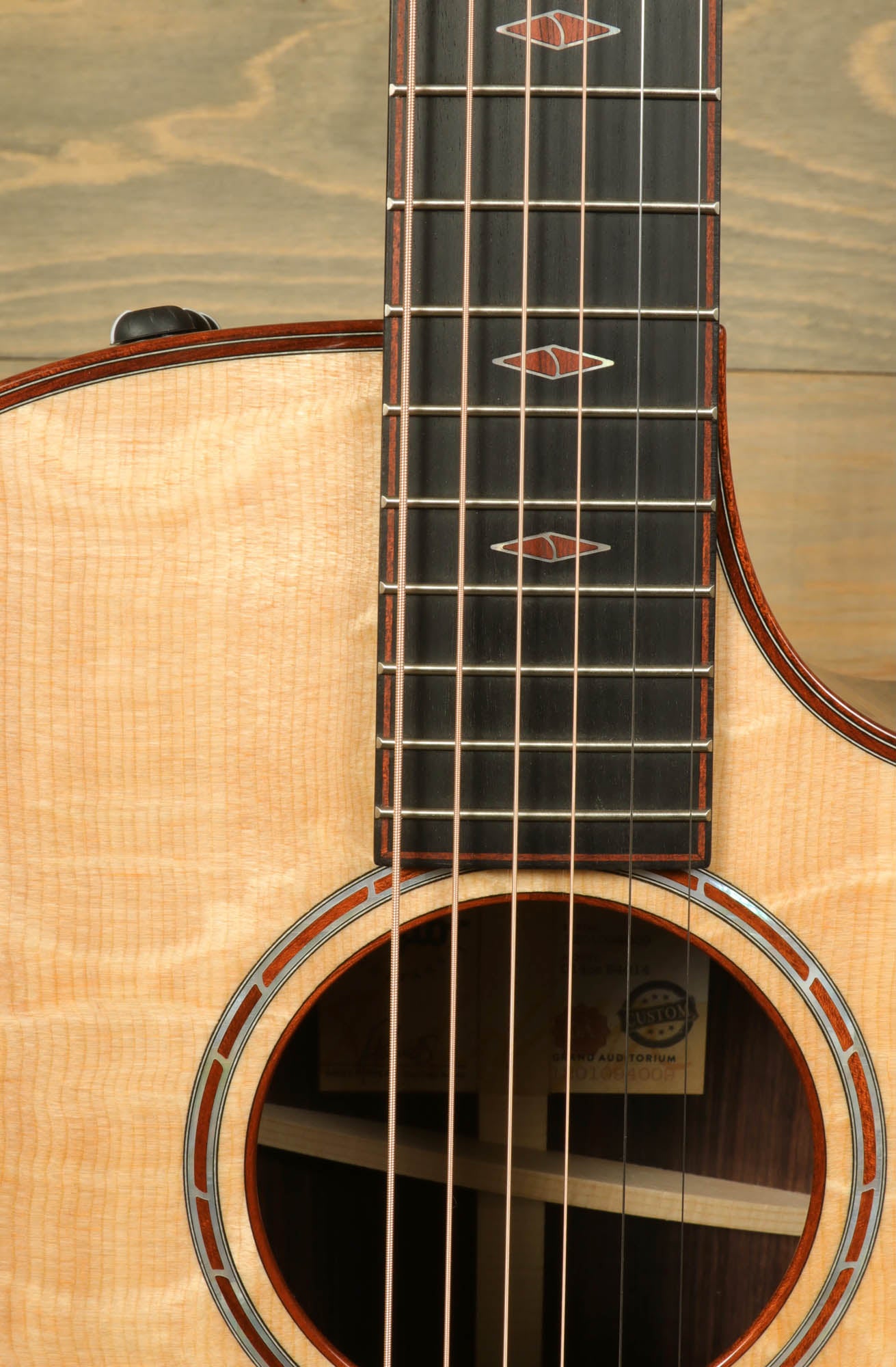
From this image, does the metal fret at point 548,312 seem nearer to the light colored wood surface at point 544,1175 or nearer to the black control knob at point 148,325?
the black control knob at point 148,325

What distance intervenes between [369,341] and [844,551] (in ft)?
1.97

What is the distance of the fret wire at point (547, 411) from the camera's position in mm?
627

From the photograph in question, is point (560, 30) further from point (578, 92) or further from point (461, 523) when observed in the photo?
point (461, 523)

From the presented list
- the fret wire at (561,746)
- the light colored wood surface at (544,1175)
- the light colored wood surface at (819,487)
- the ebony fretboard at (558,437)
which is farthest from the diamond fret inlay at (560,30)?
the light colored wood surface at (544,1175)

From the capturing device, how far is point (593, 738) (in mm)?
645

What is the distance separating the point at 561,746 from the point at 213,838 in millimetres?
200

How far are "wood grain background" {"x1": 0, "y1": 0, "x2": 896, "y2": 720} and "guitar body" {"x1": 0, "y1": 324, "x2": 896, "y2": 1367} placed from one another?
44cm

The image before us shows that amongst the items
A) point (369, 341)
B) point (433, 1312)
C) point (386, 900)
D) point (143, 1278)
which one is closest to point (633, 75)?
point (369, 341)

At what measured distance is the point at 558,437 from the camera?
0.63 meters

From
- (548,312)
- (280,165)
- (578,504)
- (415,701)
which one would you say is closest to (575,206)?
(548,312)

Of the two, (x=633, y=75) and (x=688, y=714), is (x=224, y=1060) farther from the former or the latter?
(x=633, y=75)

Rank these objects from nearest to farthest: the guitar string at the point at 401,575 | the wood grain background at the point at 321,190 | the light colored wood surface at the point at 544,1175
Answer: the guitar string at the point at 401,575 < the light colored wood surface at the point at 544,1175 < the wood grain background at the point at 321,190

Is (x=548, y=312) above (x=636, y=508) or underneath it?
above

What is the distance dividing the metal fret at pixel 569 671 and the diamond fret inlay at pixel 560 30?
33cm
